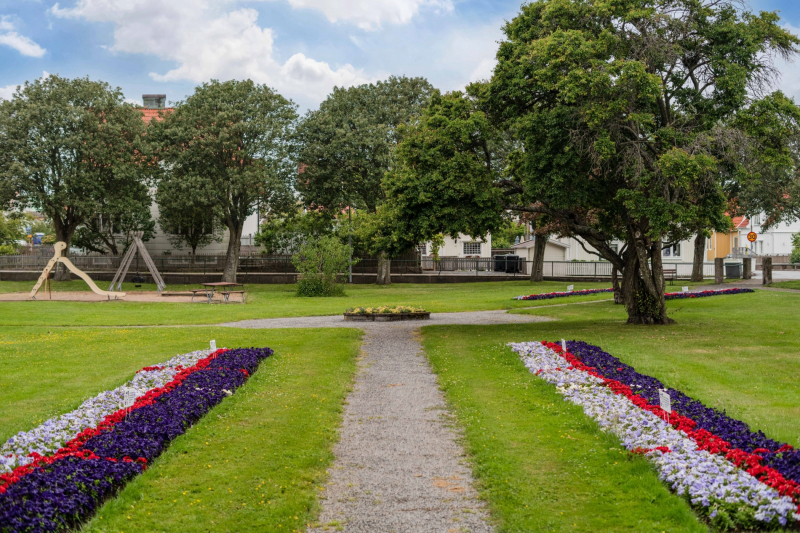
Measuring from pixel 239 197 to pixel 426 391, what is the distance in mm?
31169

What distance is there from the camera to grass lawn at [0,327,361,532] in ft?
18.0

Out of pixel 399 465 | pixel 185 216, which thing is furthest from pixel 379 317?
pixel 185 216

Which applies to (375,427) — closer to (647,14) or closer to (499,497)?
(499,497)

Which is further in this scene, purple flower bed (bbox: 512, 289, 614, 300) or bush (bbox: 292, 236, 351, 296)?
bush (bbox: 292, 236, 351, 296)

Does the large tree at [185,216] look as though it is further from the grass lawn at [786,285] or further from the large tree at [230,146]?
the grass lawn at [786,285]

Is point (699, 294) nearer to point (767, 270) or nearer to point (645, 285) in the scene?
point (767, 270)

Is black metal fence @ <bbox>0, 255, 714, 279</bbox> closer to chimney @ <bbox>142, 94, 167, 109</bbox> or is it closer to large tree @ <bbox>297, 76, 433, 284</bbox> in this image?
large tree @ <bbox>297, 76, 433, 284</bbox>

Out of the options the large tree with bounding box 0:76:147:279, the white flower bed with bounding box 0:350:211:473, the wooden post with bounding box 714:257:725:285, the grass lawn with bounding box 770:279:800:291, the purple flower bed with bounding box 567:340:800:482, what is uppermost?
the large tree with bounding box 0:76:147:279

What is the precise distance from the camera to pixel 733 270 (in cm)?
3953

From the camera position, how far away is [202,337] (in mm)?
16094

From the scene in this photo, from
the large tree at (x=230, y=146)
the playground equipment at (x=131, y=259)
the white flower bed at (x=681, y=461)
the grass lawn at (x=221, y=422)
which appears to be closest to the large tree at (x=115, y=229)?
the large tree at (x=230, y=146)

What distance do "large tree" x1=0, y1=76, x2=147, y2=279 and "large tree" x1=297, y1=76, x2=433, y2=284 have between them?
974cm

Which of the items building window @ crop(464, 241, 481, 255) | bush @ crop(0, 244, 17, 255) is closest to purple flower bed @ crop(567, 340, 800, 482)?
building window @ crop(464, 241, 481, 255)

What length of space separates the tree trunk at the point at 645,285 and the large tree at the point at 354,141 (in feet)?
71.2
